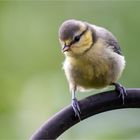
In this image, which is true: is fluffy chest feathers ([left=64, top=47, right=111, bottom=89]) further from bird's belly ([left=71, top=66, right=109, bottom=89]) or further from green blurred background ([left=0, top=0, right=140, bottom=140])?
green blurred background ([left=0, top=0, right=140, bottom=140])

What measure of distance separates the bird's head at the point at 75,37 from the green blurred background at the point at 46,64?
32 cm

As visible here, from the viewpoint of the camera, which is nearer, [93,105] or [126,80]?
[93,105]

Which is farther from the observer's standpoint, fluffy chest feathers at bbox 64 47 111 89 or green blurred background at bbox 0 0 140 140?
green blurred background at bbox 0 0 140 140

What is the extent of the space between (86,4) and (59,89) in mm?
516

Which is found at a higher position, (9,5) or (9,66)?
(9,5)

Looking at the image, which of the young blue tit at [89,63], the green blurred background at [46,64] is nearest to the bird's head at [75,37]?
the young blue tit at [89,63]

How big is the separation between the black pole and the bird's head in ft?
1.20

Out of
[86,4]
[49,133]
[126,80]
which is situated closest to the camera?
[49,133]

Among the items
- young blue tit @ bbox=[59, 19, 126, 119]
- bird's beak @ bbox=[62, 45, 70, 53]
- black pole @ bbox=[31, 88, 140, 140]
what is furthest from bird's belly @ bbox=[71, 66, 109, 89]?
black pole @ bbox=[31, 88, 140, 140]

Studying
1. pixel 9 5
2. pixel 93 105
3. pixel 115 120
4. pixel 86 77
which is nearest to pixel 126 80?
pixel 115 120

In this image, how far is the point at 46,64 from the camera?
9.36 feet

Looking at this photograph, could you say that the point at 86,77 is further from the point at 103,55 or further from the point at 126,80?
the point at 126,80

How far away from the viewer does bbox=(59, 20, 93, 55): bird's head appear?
2039 millimetres

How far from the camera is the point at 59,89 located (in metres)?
2.79
